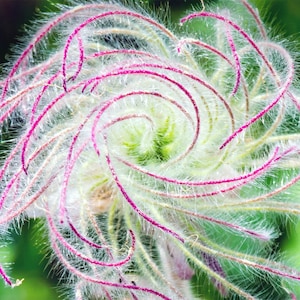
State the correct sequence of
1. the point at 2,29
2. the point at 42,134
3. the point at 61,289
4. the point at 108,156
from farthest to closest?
the point at 2,29
the point at 61,289
the point at 42,134
the point at 108,156

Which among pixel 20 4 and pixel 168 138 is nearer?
pixel 168 138

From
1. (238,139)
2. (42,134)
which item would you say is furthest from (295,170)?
(42,134)

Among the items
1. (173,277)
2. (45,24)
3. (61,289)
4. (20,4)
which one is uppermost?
(45,24)

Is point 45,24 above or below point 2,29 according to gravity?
above

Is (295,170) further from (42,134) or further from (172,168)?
(42,134)

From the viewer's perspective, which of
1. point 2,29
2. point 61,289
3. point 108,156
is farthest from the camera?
point 2,29

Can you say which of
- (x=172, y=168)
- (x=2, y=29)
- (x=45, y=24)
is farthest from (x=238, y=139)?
(x=2, y=29)

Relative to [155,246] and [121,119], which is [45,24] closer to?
[121,119]
